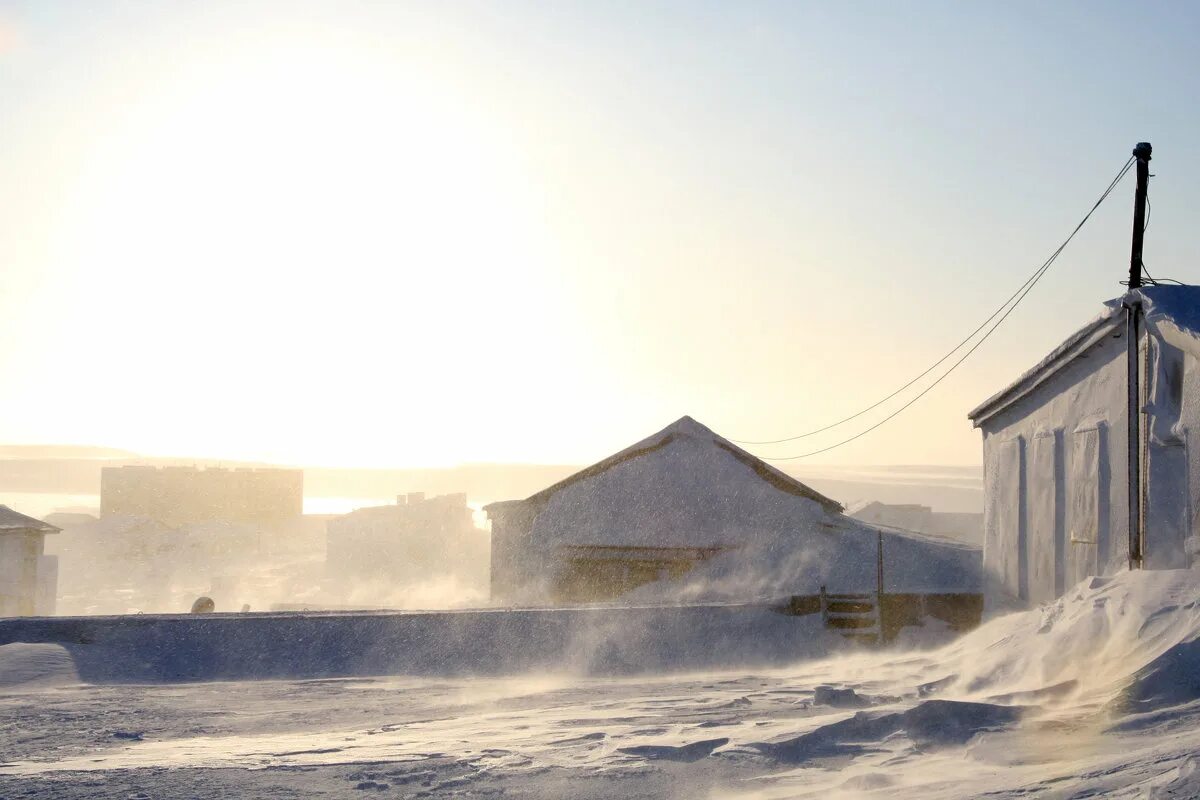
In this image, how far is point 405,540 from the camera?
7200 cm

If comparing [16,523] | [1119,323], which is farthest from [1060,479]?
[16,523]

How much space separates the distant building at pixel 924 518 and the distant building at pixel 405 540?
99.5 feet

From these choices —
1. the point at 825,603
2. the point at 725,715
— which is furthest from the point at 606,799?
the point at 825,603

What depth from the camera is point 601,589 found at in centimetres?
2484

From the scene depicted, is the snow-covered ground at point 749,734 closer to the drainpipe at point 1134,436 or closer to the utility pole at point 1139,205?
the drainpipe at point 1134,436

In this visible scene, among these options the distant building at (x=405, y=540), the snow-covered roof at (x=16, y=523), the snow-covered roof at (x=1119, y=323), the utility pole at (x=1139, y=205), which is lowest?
the distant building at (x=405, y=540)

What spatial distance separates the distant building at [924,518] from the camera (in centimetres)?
5762

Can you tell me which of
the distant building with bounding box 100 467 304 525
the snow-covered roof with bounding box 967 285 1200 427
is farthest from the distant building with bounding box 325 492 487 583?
the snow-covered roof with bounding box 967 285 1200 427

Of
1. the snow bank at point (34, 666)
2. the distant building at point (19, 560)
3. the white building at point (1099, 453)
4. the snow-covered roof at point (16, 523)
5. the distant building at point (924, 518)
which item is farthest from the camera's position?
the distant building at point (924, 518)

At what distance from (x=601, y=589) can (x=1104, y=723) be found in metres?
18.7

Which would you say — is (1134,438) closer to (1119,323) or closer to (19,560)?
(1119,323)

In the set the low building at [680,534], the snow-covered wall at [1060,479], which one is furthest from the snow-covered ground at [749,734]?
the low building at [680,534]

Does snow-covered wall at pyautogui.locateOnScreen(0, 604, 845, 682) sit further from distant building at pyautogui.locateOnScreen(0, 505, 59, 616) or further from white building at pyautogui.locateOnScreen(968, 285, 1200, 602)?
distant building at pyautogui.locateOnScreen(0, 505, 59, 616)

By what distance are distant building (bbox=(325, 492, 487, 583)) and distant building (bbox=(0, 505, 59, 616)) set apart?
121 ft
